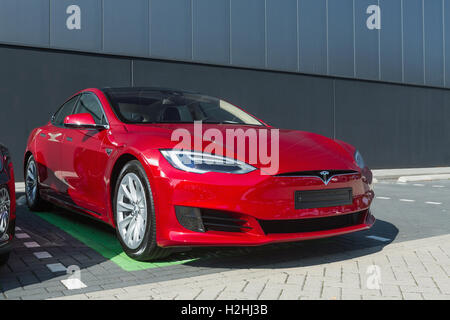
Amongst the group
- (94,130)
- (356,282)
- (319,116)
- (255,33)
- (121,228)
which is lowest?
(356,282)

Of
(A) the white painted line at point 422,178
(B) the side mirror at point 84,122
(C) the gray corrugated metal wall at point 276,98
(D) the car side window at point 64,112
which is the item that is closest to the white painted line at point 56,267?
(B) the side mirror at point 84,122

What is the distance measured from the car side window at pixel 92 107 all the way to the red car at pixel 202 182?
0.03m

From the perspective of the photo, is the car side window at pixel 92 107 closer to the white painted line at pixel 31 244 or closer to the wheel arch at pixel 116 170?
the wheel arch at pixel 116 170

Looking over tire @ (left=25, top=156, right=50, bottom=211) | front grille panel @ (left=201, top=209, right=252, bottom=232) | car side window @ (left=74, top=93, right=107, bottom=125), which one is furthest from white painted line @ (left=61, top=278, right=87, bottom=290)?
tire @ (left=25, top=156, right=50, bottom=211)

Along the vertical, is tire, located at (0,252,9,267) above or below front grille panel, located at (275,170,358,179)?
below

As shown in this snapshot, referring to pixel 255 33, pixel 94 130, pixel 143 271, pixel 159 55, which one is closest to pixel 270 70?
pixel 255 33

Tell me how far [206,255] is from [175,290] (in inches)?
37.3

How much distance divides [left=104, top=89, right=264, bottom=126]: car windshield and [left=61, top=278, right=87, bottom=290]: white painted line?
1560 millimetres

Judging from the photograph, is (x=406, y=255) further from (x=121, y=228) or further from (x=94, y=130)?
(x=94, y=130)

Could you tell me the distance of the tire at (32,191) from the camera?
6113 millimetres

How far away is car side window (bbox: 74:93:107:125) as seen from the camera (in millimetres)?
4622

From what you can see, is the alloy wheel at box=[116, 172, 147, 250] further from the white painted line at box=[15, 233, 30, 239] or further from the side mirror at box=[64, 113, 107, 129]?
the white painted line at box=[15, 233, 30, 239]

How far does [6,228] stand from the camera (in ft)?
10.8

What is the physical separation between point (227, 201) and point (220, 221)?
0.17 m
